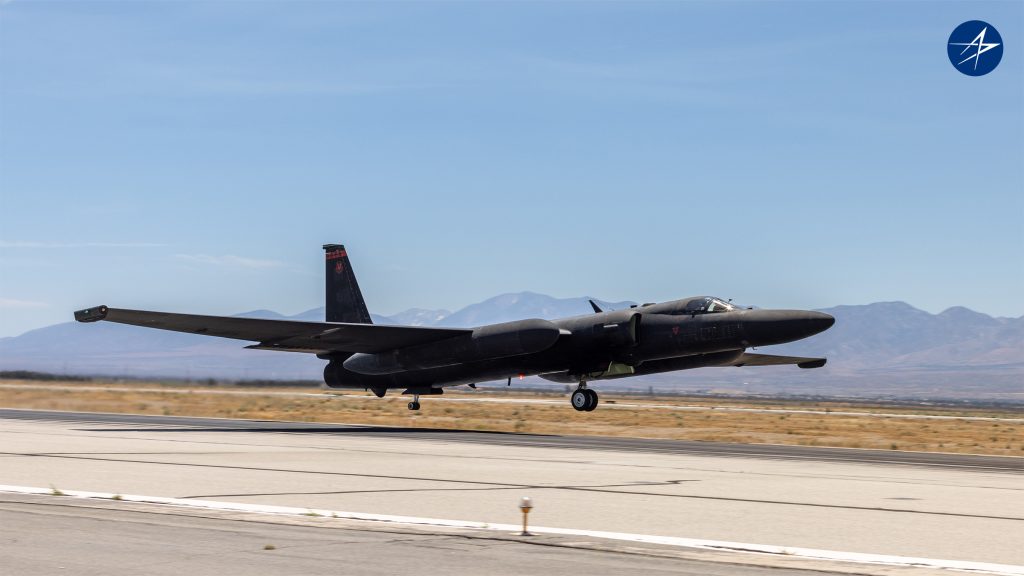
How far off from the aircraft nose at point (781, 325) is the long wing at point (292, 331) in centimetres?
834

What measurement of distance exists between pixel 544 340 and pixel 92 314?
11.9 meters

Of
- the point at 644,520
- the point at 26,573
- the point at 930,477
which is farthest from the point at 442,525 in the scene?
the point at 930,477

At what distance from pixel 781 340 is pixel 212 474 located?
61.1 feet

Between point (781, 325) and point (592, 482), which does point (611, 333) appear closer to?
point (781, 325)

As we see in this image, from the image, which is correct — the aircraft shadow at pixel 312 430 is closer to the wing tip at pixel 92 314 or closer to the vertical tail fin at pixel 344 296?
the wing tip at pixel 92 314

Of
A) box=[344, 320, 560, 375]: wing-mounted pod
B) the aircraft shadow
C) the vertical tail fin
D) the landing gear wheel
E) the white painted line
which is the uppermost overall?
the vertical tail fin

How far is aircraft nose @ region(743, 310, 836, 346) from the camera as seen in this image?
99.7 feet

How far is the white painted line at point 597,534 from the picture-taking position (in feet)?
32.0

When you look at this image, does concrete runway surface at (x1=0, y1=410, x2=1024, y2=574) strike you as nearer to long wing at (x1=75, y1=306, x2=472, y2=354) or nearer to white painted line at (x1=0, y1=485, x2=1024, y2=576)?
white painted line at (x1=0, y1=485, x2=1024, y2=576)

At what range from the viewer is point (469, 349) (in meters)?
33.5

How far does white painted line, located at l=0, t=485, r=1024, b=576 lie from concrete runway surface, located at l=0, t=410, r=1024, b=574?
309 millimetres

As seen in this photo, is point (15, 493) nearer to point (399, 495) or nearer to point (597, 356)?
point (399, 495)

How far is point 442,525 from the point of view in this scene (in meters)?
11.6

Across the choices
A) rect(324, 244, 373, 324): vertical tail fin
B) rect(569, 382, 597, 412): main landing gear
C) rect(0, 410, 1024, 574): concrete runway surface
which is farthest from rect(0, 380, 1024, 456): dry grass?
rect(0, 410, 1024, 574): concrete runway surface
